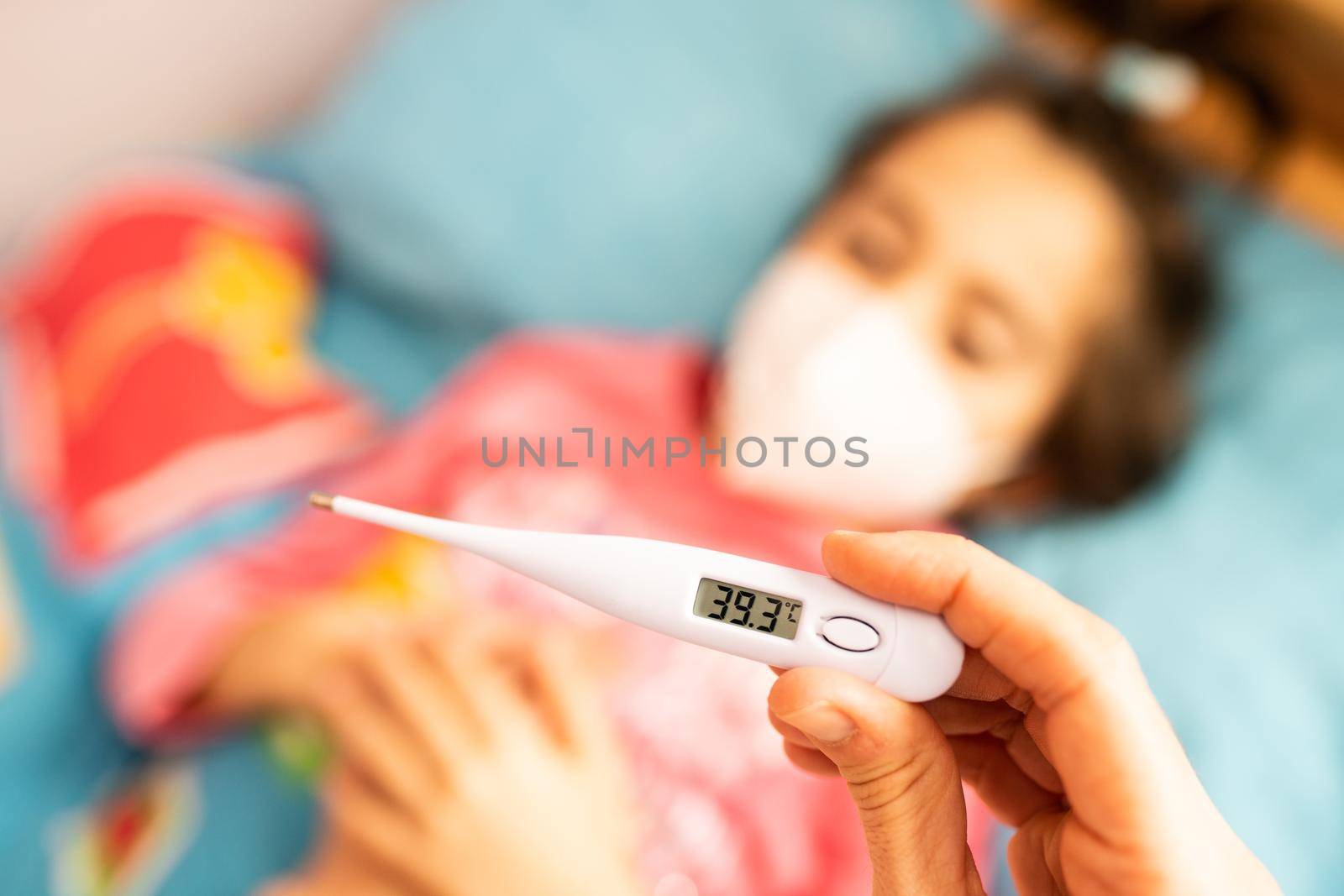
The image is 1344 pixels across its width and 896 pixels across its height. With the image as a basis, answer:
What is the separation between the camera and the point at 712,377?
3.18 ft

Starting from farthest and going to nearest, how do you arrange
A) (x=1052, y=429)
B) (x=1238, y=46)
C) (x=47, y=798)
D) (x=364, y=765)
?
1. (x=1238, y=46)
2. (x=1052, y=429)
3. (x=47, y=798)
4. (x=364, y=765)

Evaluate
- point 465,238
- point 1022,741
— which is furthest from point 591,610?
point 465,238

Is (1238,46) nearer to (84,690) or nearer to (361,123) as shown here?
(361,123)

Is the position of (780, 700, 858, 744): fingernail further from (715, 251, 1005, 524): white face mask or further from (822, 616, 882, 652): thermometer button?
(715, 251, 1005, 524): white face mask

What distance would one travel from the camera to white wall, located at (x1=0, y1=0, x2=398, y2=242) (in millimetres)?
962

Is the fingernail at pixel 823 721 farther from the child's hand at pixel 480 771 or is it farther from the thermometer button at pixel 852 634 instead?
the child's hand at pixel 480 771

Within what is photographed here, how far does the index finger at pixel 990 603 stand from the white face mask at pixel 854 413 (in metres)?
0.37

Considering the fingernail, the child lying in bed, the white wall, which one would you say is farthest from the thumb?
the white wall

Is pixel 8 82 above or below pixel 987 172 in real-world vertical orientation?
below

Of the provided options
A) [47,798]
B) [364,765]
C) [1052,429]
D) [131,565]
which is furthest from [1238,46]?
[47,798]

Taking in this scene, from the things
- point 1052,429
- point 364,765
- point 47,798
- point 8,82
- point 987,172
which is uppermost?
point 987,172

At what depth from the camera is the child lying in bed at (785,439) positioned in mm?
653

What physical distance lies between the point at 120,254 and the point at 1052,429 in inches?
34.5

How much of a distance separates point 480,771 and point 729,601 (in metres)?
0.32
